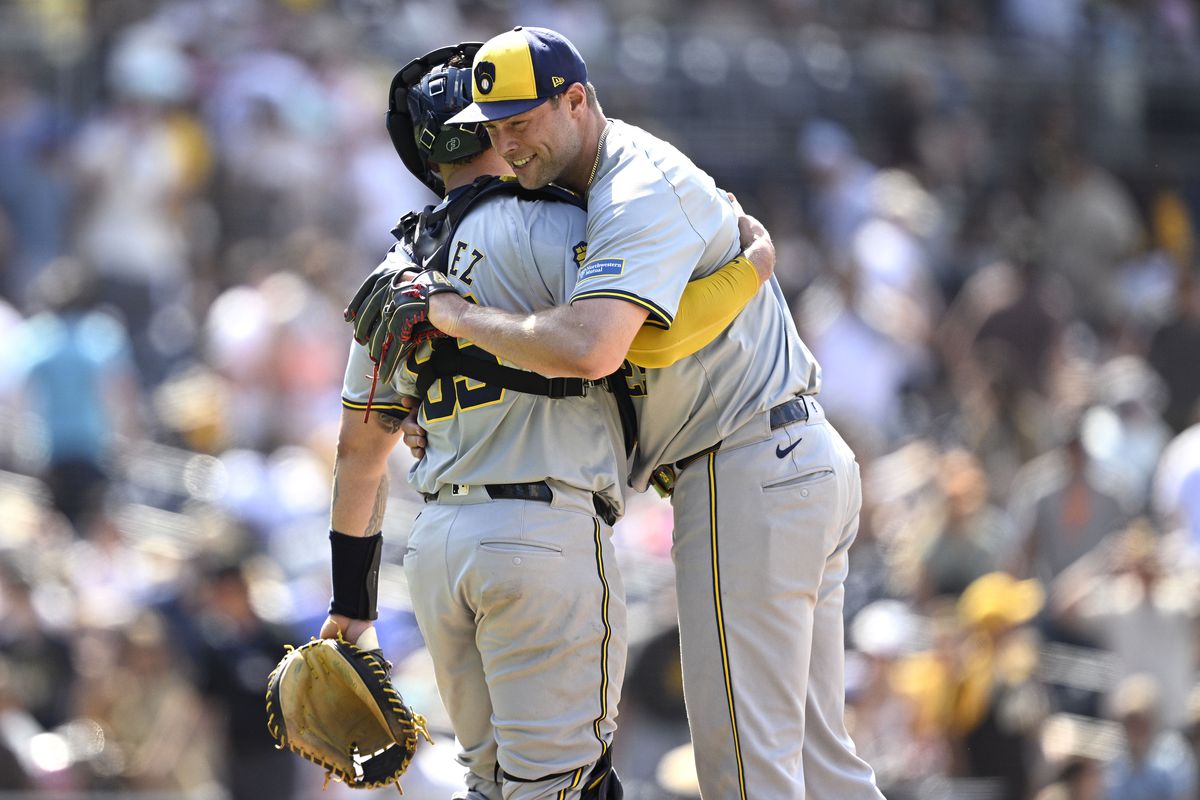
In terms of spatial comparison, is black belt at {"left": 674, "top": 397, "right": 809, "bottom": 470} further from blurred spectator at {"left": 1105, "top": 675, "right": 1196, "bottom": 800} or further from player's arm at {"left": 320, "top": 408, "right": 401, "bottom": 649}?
blurred spectator at {"left": 1105, "top": 675, "right": 1196, "bottom": 800}

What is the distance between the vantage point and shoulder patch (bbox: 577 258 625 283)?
4.14 meters

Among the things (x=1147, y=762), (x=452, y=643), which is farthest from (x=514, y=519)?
(x=1147, y=762)

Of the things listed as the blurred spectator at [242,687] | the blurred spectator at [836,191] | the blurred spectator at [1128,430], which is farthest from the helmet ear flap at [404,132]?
the blurred spectator at [836,191]

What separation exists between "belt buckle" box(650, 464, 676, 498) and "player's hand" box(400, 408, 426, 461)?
22.8 inches

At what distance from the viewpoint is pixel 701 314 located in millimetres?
4312

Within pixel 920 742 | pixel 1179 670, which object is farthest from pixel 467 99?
pixel 1179 670

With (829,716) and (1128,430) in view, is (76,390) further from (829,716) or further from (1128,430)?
(829,716)

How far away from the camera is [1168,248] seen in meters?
14.2

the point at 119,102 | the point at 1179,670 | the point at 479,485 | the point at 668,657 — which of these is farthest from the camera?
the point at 119,102

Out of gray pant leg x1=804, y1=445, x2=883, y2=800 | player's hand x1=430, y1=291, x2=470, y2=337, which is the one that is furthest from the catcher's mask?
gray pant leg x1=804, y1=445, x2=883, y2=800

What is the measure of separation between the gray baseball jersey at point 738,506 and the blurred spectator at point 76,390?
22.2 ft

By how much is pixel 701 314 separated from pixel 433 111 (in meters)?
0.82

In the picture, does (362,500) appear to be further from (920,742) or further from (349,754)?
(920,742)

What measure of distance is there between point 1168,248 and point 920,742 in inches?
265
